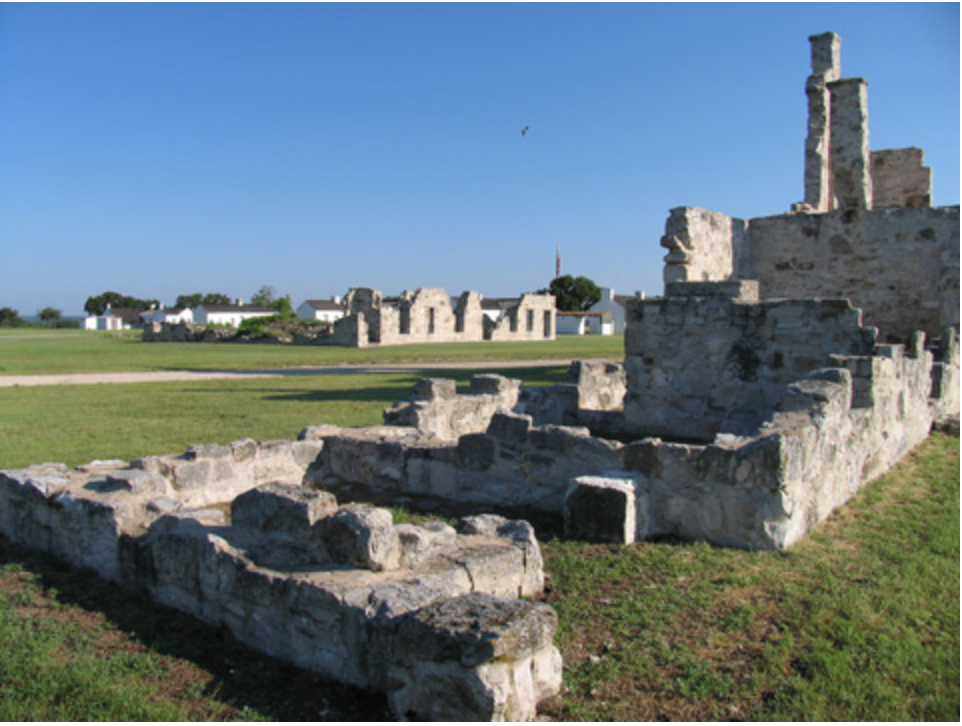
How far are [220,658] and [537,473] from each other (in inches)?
155

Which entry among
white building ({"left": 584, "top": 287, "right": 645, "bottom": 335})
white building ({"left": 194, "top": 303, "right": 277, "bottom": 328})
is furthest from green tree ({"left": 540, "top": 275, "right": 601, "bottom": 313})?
white building ({"left": 194, "top": 303, "right": 277, "bottom": 328})

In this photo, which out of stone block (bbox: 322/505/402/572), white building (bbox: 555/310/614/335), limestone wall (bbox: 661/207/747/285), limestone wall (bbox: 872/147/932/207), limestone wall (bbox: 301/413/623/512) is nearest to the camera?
stone block (bbox: 322/505/402/572)

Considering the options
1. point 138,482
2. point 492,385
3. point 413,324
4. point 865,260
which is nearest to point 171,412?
point 492,385

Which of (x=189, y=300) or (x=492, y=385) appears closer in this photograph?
(x=492, y=385)

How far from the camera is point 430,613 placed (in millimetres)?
4016

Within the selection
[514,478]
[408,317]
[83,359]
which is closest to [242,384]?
[83,359]

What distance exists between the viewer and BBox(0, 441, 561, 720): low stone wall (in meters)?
3.84

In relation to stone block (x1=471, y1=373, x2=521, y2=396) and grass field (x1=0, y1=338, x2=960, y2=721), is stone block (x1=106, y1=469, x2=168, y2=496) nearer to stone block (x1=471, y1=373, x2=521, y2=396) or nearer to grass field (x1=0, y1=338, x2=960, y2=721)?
grass field (x1=0, y1=338, x2=960, y2=721)

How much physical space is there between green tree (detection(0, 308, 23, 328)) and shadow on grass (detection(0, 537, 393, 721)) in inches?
3591

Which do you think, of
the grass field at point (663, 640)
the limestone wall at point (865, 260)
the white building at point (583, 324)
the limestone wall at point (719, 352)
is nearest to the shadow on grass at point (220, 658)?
the grass field at point (663, 640)

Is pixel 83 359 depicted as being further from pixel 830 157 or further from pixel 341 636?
pixel 341 636

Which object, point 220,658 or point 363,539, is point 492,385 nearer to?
point 363,539

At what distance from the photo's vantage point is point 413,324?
1790 inches

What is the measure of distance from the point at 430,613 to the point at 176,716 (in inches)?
54.1
